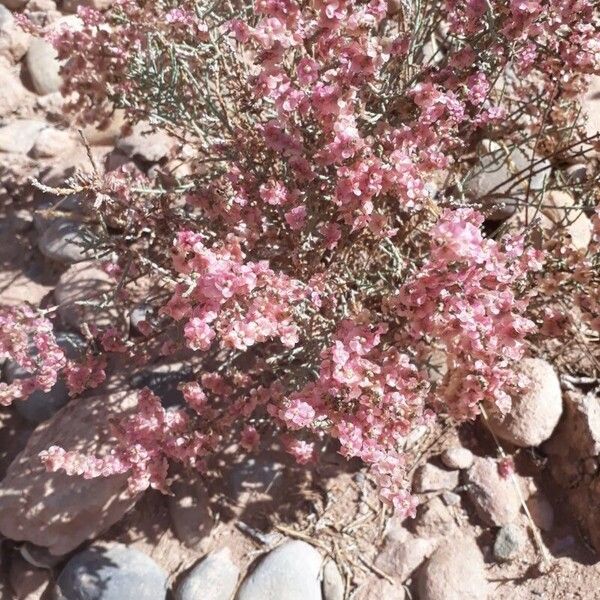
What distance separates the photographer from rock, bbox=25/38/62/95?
417cm

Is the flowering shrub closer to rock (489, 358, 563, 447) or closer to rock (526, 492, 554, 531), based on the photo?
rock (489, 358, 563, 447)

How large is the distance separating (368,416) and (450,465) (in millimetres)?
1064

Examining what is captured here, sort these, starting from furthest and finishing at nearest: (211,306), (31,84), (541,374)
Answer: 1. (31,84)
2. (541,374)
3. (211,306)

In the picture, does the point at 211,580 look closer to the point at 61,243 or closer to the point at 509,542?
the point at 509,542

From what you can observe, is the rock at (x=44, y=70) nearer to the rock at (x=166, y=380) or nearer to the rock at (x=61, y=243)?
the rock at (x=61, y=243)

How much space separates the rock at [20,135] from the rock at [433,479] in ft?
9.22

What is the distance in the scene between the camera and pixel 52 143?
3.91m

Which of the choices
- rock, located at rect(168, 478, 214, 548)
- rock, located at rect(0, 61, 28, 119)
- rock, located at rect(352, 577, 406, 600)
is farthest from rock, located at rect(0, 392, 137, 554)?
rock, located at rect(0, 61, 28, 119)

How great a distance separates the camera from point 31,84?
4.21 meters

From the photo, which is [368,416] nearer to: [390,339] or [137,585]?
[390,339]

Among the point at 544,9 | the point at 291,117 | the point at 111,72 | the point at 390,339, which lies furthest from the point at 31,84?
the point at 544,9

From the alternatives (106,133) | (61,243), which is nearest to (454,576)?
(61,243)

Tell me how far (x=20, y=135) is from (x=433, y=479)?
2981mm

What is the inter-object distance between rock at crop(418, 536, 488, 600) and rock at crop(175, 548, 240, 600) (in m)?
0.75
